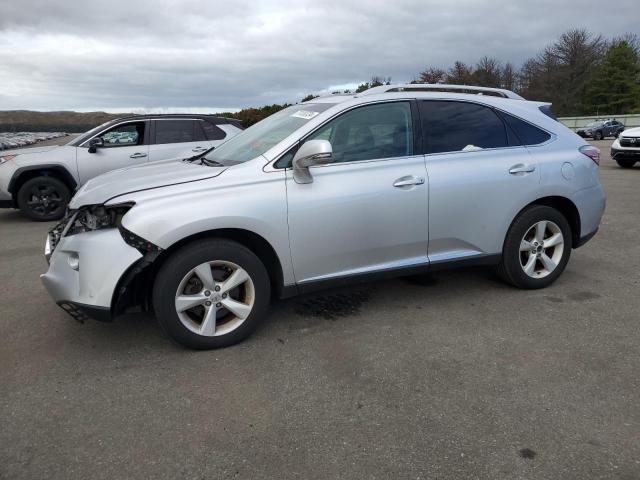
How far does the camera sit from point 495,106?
4.34 m

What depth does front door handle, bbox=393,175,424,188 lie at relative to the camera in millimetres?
3734

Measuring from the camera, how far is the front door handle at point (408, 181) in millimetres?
3734

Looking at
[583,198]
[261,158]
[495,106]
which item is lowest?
[583,198]

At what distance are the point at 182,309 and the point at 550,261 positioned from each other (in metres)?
3.15

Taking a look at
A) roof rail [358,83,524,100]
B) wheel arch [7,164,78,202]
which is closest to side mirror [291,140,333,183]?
roof rail [358,83,524,100]

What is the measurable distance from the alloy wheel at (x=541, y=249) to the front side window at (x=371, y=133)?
1.36 metres

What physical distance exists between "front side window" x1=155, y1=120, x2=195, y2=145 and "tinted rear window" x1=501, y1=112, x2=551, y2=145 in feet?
20.3

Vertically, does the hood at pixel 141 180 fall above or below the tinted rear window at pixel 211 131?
below

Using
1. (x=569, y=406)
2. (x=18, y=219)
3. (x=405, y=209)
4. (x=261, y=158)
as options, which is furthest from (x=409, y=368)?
(x=18, y=219)

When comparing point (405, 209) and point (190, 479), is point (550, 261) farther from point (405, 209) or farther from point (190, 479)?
point (190, 479)

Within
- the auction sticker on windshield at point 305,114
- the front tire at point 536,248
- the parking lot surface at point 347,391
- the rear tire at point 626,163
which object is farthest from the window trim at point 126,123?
the rear tire at point 626,163

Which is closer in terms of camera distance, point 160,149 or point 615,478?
point 615,478

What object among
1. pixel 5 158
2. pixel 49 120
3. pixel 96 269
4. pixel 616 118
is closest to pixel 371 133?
pixel 96 269

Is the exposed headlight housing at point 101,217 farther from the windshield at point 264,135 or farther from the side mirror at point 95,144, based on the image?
the side mirror at point 95,144
